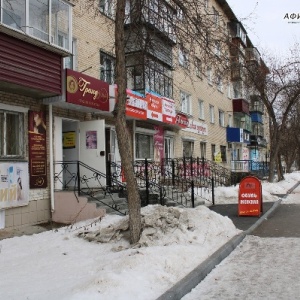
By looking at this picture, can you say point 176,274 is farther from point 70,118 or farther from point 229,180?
point 229,180

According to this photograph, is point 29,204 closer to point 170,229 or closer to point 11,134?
point 11,134

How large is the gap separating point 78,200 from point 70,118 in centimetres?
271

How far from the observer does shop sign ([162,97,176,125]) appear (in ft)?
55.0

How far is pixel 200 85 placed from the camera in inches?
966

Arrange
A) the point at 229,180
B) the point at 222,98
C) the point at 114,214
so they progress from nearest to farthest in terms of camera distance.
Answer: the point at 114,214 → the point at 229,180 → the point at 222,98

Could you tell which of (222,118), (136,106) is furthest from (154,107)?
(222,118)

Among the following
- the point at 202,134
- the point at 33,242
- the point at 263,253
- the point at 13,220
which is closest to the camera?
the point at 263,253

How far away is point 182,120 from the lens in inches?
760

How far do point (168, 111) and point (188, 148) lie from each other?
536 centimetres

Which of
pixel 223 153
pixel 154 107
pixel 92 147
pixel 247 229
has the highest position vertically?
pixel 154 107

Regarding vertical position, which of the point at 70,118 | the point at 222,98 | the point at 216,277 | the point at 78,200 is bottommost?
the point at 216,277

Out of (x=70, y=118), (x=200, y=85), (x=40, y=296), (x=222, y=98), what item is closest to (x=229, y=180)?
(x=200, y=85)

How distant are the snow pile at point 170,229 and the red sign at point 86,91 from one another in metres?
3.84

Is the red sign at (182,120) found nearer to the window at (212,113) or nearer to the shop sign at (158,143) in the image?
the shop sign at (158,143)
